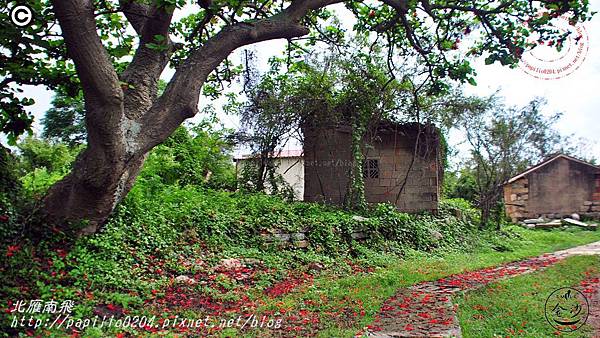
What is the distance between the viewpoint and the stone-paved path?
3.87 m

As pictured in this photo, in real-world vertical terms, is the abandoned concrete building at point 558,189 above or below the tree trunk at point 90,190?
above

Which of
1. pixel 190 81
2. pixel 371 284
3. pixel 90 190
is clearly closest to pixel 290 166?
pixel 371 284

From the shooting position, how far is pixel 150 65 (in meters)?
5.37

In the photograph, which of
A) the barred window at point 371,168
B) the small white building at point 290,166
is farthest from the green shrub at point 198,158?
the barred window at point 371,168

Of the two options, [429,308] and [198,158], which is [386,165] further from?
[429,308]

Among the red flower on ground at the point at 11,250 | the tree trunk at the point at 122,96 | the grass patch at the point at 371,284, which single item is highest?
the tree trunk at the point at 122,96

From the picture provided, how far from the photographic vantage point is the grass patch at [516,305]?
13.2 ft

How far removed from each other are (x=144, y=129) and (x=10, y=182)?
1860mm

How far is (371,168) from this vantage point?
40.6 feet

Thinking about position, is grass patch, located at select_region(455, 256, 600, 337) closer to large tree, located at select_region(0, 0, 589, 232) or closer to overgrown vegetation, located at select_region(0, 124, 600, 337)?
overgrown vegetation, located at select_region(0, 124, 600, 337)

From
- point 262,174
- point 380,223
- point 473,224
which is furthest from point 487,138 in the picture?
point 262,174

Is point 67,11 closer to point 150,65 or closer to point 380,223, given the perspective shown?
point 150,65

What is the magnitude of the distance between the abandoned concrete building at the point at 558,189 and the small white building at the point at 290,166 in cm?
1008

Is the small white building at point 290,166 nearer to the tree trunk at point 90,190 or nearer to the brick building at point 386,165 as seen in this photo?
the brick building at point 386,165
